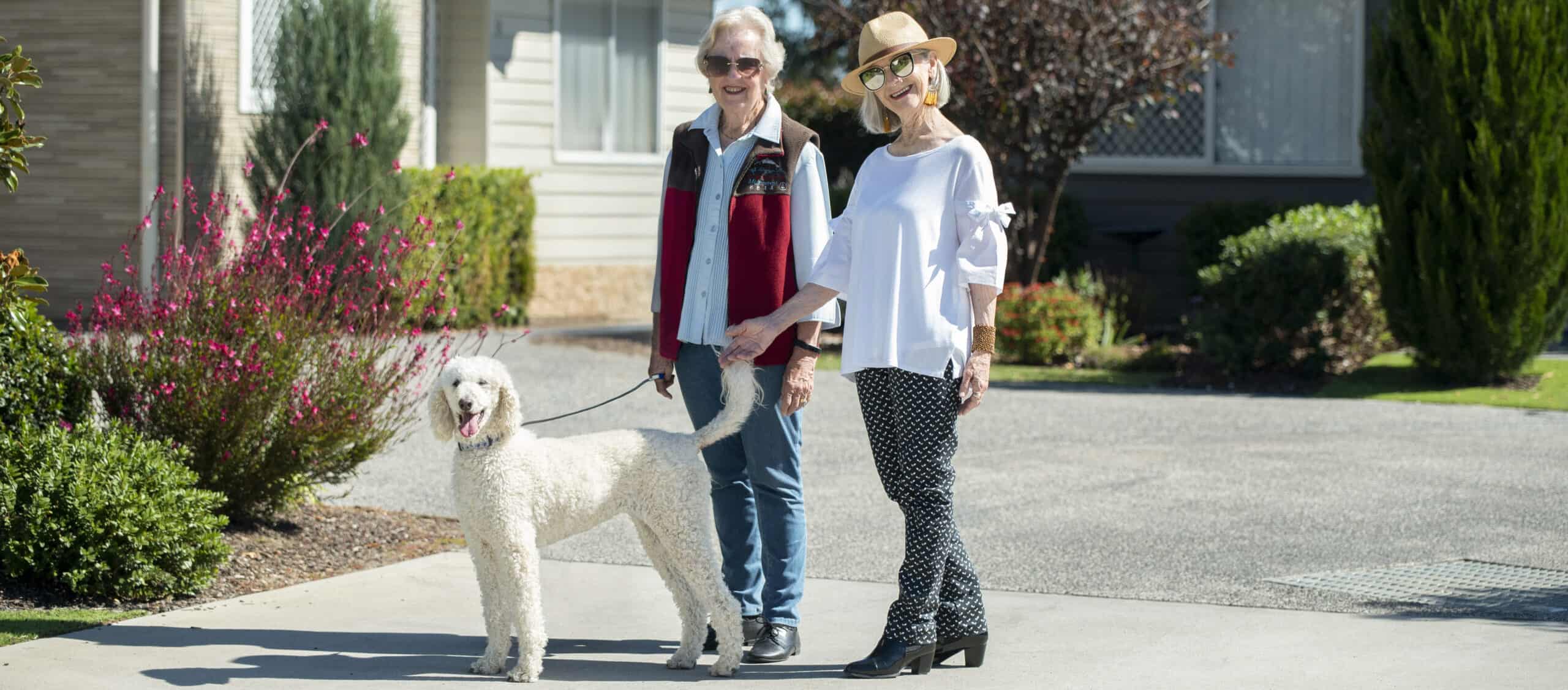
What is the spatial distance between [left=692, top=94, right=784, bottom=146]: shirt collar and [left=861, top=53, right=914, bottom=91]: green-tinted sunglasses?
0.31 meters

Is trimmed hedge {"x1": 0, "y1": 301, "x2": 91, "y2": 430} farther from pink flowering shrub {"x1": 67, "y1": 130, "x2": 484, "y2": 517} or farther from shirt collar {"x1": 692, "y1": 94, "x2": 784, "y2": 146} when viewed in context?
shirt collar {"x1": 692, "y1": 94, "x2": 784, "y2": 146}

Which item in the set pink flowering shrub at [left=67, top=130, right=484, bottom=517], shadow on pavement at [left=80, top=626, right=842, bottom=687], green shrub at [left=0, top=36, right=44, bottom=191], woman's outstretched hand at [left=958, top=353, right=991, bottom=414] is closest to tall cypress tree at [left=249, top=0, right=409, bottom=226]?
pink flowering shrub at [left=67, top=130, right=484, bottom=517]

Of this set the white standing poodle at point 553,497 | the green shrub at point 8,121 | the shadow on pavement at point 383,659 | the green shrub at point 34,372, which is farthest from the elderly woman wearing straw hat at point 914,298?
the green shrub at point 34,372

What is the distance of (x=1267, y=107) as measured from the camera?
17.7 metres

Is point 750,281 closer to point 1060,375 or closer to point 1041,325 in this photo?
point 1060,375

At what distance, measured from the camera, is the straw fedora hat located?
16.1 feet

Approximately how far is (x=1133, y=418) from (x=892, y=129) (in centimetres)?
642

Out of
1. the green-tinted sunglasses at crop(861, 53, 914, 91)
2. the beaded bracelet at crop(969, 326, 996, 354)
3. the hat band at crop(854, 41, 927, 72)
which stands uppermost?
the hat band at crop(854, 41, 927, 72)

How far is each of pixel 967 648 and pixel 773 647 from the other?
585 mm

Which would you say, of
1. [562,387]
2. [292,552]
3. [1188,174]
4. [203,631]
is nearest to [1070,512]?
[292,552]

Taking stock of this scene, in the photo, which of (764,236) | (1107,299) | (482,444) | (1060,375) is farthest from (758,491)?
(1107,299)

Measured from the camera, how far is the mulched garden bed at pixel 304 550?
5.94 m

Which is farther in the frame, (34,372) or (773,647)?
(34,372)

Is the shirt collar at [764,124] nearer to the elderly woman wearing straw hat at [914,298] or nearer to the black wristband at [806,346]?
the elderly woman wearing straw hat at [914,298]
